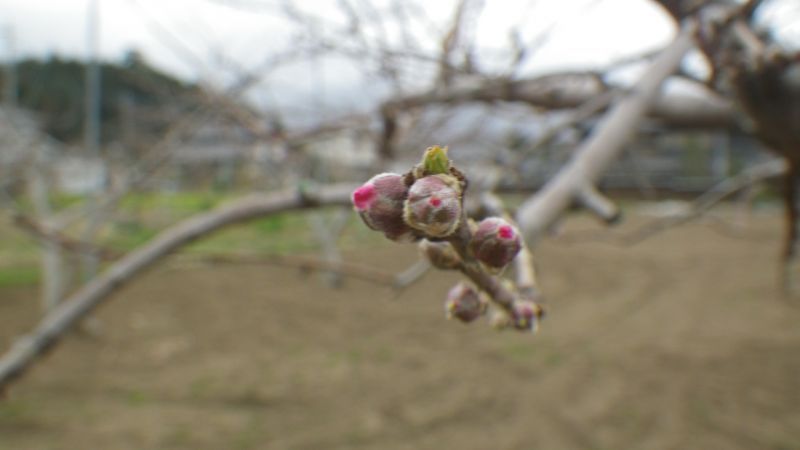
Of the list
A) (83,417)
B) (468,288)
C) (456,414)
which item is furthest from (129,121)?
(468,288)

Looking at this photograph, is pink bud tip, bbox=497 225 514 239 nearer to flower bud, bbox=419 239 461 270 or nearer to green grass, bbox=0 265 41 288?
flower bud, bbox=419 239 461 270

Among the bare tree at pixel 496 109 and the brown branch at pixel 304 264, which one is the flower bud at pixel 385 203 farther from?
the brown branch at pixel 304 264

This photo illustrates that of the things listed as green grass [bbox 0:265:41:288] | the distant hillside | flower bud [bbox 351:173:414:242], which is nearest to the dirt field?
green grass [bbox 0:265:41:288]

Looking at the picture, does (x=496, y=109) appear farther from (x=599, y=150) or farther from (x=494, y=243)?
(x=494, y=243)

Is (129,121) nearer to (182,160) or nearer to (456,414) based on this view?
(182,160)

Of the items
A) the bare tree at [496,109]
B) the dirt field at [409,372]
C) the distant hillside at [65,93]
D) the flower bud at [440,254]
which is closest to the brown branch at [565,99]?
the bare tree at [496,109]

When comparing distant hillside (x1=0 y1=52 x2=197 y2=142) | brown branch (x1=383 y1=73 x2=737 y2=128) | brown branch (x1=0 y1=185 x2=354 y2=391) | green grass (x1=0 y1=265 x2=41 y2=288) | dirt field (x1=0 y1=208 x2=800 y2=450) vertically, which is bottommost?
dirt field (x1=0 y1=208 x2=800 y2=450)
